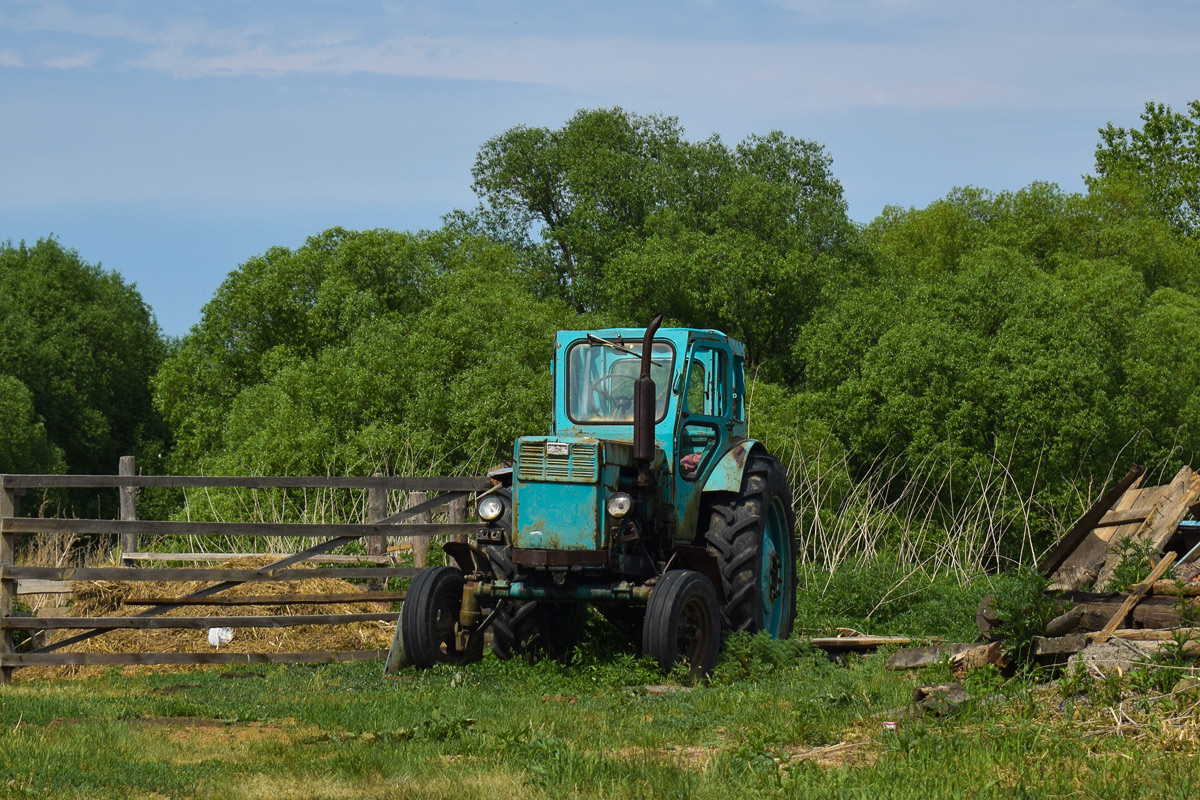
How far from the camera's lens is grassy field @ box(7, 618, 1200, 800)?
217 inches

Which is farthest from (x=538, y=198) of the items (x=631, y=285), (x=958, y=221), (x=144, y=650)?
(x=144, y=650)

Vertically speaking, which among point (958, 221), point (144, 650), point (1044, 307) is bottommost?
point (144, 650)

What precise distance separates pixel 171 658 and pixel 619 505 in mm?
4582

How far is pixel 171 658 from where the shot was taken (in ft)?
38.0

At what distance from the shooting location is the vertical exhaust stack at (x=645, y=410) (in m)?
9.53

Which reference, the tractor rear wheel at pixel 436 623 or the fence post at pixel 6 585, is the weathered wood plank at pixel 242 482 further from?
the tractor rear wheel at pixel 436 623

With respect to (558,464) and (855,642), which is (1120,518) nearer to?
(855,642)

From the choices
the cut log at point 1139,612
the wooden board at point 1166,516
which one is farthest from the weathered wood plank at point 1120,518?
the cut log at point 1139,612

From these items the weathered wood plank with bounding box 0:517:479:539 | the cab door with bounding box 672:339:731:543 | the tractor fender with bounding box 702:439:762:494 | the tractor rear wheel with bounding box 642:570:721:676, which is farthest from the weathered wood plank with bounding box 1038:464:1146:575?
the weathered wood plank with bounding box 0:517:479:539

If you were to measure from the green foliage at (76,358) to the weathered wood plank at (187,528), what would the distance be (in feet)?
98.7

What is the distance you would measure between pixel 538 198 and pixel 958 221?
1568 centimetres

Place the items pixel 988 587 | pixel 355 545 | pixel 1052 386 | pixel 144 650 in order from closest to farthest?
pixel 144 650 < pixel 988 587 < pixel 355 545 < pixel 1052 386

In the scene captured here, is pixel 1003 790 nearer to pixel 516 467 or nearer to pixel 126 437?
pixel 516 467

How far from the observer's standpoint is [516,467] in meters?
9.95
